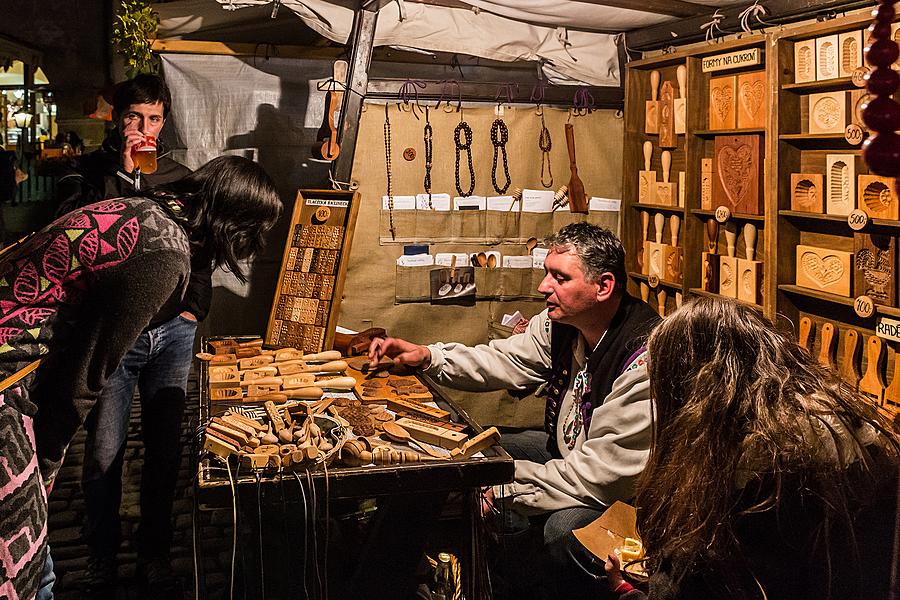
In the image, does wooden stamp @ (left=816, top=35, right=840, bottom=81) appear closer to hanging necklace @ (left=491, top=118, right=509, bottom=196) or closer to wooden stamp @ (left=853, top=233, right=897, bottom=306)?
wooden stamp @ (left=853, top=233, right=897, bottom=306)

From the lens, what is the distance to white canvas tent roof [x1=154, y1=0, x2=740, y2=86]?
13.9ft

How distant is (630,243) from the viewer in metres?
5.23

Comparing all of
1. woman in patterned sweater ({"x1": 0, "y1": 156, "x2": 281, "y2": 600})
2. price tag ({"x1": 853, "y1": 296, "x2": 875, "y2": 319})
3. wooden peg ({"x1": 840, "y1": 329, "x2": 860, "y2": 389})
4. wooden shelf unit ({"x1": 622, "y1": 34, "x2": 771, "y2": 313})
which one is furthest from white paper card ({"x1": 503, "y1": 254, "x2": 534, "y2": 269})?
woman in patterned sweater ({"x1": 0, "y1": 156, "x2": 281, "y2": 600})

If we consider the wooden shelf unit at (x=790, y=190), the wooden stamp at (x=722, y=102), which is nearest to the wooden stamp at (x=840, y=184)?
the wooden shelf unit at (x=790, y=190)

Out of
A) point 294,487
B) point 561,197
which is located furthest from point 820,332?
point 294,487

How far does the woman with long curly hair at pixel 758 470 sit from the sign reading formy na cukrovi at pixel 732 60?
252 cm

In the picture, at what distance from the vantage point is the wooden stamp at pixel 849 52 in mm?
3434

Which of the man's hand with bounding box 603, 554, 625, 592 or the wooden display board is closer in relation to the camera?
the man's hand with bounding box 603, 554, 625, 592

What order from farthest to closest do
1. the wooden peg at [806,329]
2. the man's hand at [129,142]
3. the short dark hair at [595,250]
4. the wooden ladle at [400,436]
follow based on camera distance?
the wooden peg at [806,329]
the man's hand at [129,142]
the short dark hair at [595,250]
the wooden ladle at [400,436]

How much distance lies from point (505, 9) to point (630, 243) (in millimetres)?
1682

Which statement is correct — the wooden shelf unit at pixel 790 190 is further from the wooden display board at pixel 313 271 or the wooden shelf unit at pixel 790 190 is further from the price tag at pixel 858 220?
the wooden display board at pixel 313 271

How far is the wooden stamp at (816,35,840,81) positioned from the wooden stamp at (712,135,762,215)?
51cm

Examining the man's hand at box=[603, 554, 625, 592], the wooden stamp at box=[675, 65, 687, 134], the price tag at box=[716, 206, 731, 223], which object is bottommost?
the man's hand at box=[603, 554, 625, 592]

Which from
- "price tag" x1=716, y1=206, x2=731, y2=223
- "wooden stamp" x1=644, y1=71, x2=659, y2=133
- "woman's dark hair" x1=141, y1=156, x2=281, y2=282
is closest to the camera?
"woman's dark hair" x1=141, y1=156, x2=281, y2=282
